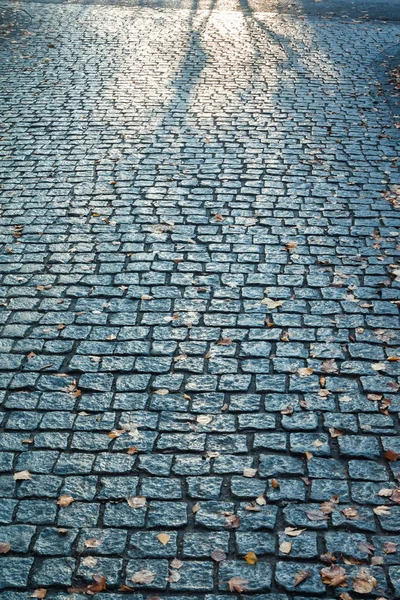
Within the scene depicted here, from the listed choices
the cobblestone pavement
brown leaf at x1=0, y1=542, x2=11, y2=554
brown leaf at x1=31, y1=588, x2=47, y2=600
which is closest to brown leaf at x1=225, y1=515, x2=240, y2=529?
the cobblestone pavement

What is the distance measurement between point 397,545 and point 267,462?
37.0 inches

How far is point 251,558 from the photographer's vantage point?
387 cm

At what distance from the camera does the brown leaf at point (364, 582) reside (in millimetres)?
3672

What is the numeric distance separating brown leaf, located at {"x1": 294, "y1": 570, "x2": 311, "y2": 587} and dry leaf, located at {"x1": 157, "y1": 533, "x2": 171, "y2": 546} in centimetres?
74

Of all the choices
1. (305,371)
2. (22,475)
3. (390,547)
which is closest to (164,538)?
(22,475)

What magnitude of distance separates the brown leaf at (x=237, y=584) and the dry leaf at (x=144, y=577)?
1.33 feet

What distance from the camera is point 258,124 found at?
416 inches

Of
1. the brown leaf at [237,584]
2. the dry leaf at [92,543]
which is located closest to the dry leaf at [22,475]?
the dry leaf at [92,543]

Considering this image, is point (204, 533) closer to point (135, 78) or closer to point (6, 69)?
point (135, 78)

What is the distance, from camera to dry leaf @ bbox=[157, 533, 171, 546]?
3.97 metres

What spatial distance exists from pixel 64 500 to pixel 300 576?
57.1 inches

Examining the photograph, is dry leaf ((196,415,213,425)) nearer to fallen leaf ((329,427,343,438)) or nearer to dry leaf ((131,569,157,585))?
fallen leaf ((329,427,343,438))

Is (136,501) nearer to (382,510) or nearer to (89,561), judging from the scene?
(89,561)

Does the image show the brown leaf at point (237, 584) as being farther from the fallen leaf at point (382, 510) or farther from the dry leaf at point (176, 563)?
the fallen leaf at point (382, 510)
